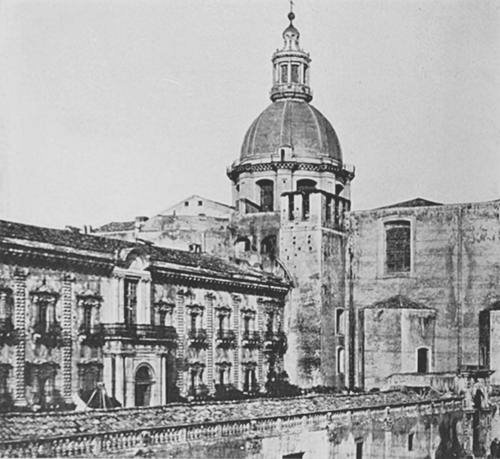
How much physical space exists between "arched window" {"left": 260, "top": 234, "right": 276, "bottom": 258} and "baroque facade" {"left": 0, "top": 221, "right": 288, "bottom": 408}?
3567 mm

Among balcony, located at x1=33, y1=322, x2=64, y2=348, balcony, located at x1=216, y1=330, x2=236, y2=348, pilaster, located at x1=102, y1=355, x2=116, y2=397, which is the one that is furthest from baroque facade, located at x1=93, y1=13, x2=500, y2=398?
balcony, located at x1=33, y1=322, x2=64, y2=348

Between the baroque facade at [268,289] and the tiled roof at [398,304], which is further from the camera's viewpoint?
the tiled roof at [398,304]

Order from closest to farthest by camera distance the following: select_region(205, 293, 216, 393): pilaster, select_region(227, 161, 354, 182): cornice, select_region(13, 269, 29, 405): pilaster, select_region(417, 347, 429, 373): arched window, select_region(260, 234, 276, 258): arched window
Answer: select_region(13, 269, 29, 405): pilaster
select_region(205, 293, 216, 393): pilaster
select_region(417, 347, 429, 373): arched window
select_region(260, 234, 276, 258): arched window
select_region(227, 161, 354, 182): cornice

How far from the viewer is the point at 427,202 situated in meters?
38.4

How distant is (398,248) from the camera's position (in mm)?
36531

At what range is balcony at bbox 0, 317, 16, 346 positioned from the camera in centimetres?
2177

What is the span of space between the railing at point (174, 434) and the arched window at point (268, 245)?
13452mm

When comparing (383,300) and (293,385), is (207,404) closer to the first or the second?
(293,385)

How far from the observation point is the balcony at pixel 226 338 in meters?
30.4

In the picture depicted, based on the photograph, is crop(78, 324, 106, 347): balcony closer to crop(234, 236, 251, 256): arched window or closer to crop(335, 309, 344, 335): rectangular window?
crop(234, 236, 251, 256): arched window

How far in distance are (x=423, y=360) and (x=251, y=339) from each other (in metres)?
6.76

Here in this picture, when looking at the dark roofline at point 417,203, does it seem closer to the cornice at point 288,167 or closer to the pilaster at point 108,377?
the cornice at point 288,167

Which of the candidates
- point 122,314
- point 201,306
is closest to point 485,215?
point 201,306

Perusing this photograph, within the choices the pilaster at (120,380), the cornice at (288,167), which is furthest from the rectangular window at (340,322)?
the pilaster at (120,380)
